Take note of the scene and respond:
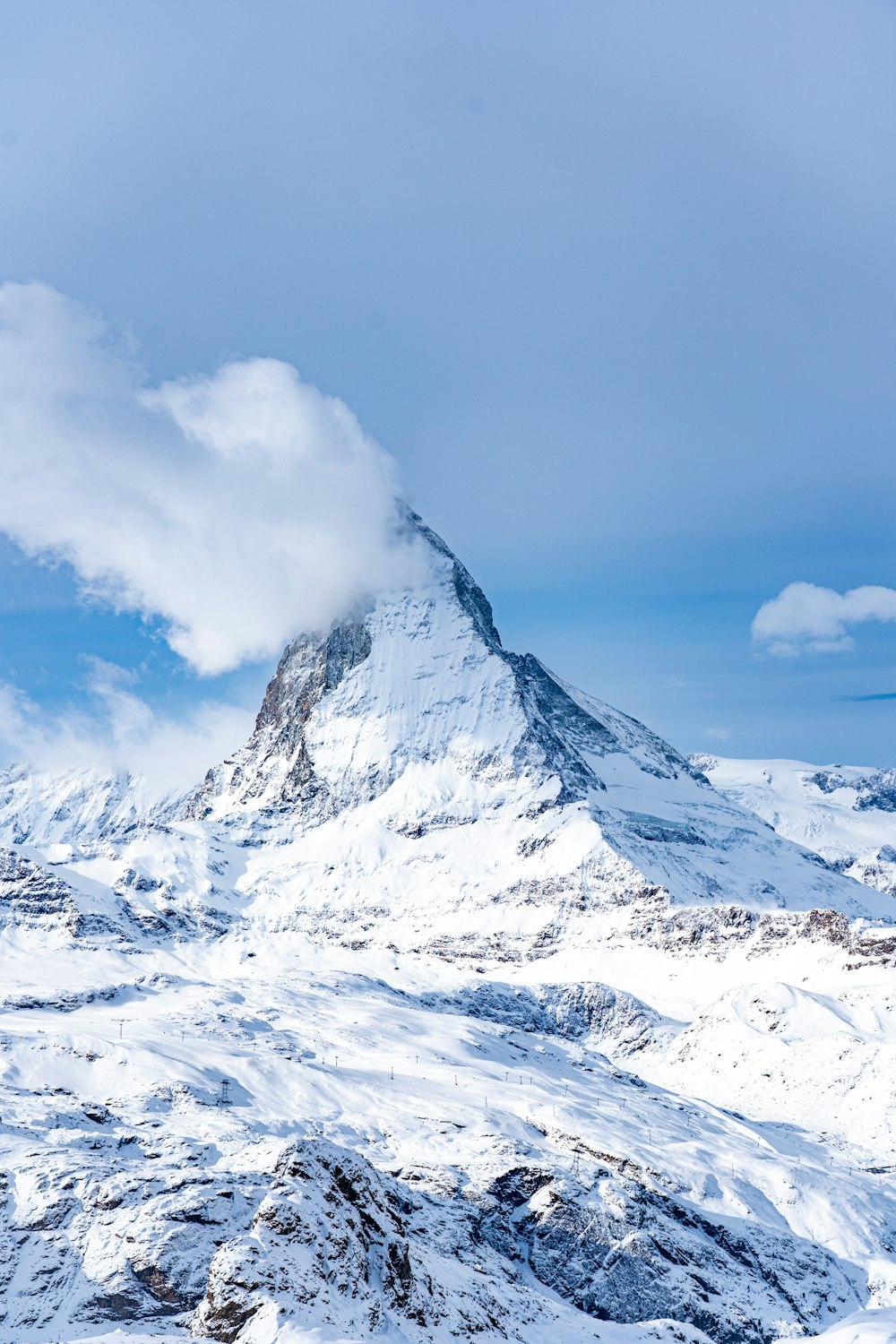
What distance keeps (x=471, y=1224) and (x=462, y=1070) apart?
91.2 meters

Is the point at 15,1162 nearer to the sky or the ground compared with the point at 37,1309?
nearer to the sky

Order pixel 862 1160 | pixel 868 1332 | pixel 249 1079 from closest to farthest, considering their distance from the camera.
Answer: pixel 868 1332
pixel 249 1079
pixel 862 1160

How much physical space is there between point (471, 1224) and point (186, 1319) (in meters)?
41.8

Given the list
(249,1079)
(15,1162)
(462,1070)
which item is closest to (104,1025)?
(249,1079)

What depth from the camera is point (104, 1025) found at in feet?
582

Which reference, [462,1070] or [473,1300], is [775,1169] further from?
[473,1300]

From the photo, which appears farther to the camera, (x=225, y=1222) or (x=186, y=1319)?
(x=225, y=1222)

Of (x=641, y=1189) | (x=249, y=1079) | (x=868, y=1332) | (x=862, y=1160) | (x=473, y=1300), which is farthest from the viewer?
(x=862, y=1160)

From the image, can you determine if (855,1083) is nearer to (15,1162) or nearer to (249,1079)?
(249,1079)

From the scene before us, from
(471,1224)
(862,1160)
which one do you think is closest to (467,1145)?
(471,1224)

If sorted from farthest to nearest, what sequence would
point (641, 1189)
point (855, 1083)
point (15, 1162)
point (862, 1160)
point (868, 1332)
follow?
point (855, 1083) → point (862, 1160) → point (641, 1189) → point (15, 1162) → point (868, 1332)

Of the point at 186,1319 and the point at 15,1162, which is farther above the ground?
the point at 15,1162

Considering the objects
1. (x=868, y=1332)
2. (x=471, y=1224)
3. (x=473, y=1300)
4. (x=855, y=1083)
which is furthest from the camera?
(x=855, y=1083)

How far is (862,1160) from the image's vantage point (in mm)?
171375
